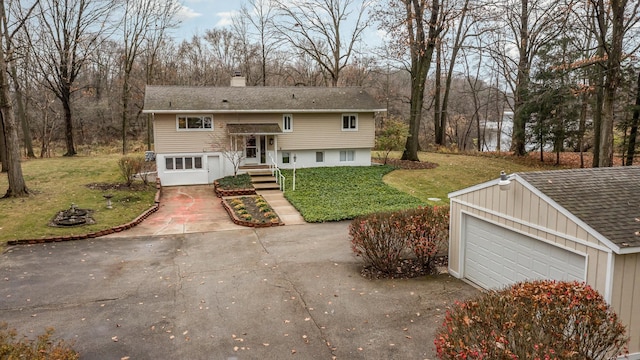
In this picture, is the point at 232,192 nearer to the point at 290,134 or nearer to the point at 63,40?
the point at 290,134

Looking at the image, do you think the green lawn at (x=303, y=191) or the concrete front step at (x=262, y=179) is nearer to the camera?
the green lawn at (x=303, y=191)

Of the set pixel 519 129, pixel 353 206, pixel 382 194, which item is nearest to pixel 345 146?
pixel 382 194

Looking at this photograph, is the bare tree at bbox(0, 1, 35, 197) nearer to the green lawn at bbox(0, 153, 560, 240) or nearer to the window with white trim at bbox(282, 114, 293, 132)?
the green lawn at bbox(0, 153, 560, 240)

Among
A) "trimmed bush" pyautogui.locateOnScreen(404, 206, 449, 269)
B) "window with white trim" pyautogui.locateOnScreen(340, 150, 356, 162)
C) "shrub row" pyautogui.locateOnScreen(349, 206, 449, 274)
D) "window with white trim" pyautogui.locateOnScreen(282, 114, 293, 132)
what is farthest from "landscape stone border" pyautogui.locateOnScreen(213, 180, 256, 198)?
"trimmed bush" pyautogui.locateOnScreen(404, 206, 449, 269)

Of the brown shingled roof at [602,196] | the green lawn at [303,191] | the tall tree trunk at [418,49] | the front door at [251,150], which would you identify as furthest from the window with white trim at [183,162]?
the brown shingled roof at [602,196]

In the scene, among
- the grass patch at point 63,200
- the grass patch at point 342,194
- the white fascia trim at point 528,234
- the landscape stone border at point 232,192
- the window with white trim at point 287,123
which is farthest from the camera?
the window with white trim at point 287,123

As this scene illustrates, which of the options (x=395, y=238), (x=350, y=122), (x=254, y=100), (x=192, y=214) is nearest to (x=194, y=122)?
(x=254, y=100)

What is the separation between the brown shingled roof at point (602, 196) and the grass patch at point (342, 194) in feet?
27.8

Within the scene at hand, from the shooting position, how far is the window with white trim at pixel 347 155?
2682 centimetres

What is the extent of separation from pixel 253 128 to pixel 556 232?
730 inches

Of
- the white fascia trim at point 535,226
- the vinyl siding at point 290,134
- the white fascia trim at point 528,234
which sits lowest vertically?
the white fascia trim at point 528,234

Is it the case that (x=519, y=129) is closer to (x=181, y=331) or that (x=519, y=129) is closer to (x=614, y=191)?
(x=614, y=191)

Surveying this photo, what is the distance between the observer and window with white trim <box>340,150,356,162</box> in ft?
88.0

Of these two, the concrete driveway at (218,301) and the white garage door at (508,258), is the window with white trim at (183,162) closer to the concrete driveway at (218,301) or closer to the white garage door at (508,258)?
the concrete driveway at (218,301)
